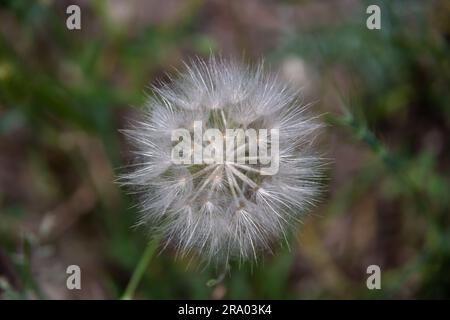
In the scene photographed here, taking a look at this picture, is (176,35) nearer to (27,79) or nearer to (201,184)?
(27,79)

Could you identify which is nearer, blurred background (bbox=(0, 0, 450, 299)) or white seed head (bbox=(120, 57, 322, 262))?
white seed head (bbox=(120, 57, 322, 262))

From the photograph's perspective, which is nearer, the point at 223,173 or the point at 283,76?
the point at 223,173

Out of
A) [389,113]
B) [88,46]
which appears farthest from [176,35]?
[389,113]

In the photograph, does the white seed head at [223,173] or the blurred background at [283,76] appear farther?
the blurred background at [283,76]
